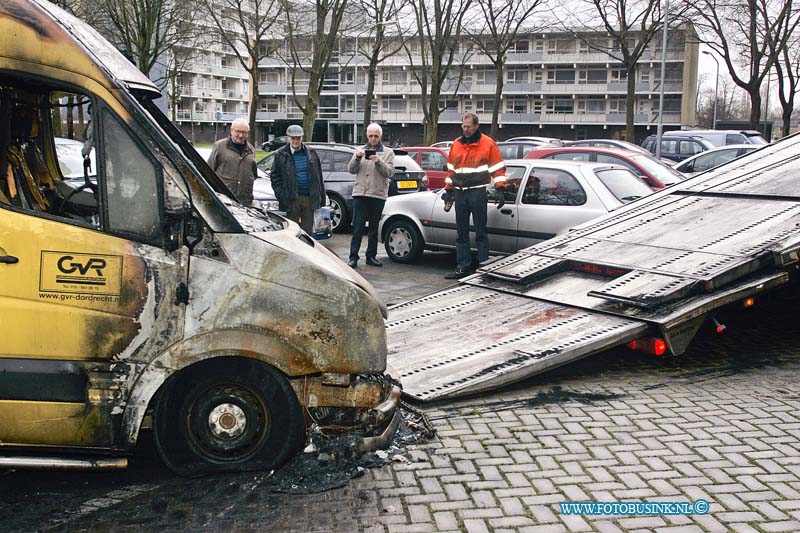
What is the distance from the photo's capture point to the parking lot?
12.5 ft

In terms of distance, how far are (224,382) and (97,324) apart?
70cm

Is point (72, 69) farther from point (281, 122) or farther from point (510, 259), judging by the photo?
point (281, 122)

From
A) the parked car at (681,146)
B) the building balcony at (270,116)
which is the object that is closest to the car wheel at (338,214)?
the parked car at (681,146)

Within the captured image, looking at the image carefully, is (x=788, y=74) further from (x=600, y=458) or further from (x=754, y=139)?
(x=600, y=458)

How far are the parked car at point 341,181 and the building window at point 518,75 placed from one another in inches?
2524

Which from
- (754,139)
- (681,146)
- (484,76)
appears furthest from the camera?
(484,76)

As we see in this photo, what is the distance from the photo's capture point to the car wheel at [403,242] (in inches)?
467

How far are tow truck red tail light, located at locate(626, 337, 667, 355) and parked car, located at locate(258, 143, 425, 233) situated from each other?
978 cm

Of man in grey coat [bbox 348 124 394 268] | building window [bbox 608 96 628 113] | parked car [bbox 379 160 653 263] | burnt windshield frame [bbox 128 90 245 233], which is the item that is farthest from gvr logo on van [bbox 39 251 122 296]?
building window [bbox 608 96 628 113]

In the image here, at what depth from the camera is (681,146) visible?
26156 mm

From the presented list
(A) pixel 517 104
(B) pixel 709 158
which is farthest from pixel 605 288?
(A) pixel 517 104

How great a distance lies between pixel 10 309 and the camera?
12.6 ft

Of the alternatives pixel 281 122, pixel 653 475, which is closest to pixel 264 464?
pixel 653 475

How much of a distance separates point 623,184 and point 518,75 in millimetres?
69710
